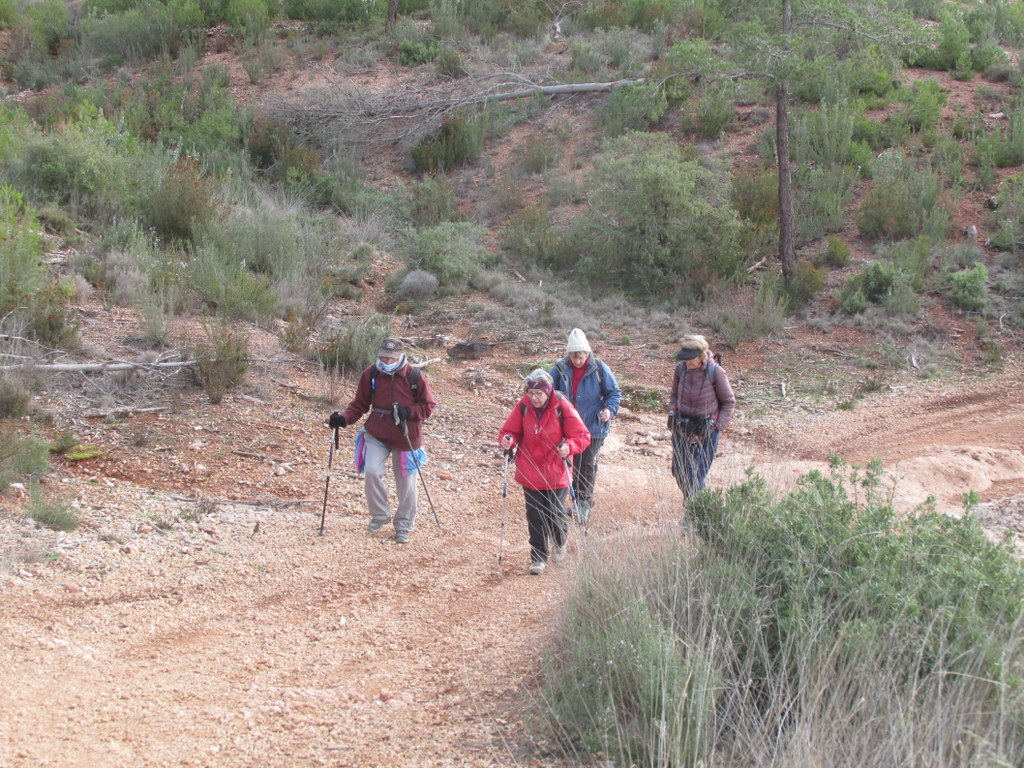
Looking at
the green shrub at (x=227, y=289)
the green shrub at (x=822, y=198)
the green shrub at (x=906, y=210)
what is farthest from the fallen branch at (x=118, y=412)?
the green shrub at (x=906, y=210)

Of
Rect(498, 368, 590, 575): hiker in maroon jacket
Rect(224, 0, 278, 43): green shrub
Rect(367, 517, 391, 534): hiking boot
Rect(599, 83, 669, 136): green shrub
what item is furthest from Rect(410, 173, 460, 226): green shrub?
Rect(498, 368, 590, 575): hiker in maroon jacket

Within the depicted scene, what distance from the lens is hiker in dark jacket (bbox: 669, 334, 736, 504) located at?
23.4 feet

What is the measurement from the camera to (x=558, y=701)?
4406 mm

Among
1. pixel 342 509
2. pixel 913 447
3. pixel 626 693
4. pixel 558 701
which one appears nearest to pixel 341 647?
pixel 558 701

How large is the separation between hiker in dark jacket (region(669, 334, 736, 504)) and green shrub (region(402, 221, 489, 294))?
913cm

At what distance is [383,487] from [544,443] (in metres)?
1.78

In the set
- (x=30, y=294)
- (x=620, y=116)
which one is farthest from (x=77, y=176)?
(x=620, y=116)

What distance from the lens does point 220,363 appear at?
9.95 meters

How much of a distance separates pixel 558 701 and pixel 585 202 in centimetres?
1667

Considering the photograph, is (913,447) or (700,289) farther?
(700,289)

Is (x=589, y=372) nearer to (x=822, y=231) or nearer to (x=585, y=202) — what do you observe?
(x=822, y=231)

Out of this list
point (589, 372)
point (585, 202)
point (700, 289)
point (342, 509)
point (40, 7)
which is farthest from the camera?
point (40, 7)

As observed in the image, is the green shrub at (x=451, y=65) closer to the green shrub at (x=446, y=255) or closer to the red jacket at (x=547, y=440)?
the green shrub at (x=446, y=255)

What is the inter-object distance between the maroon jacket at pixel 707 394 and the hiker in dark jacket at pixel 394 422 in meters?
2.06
